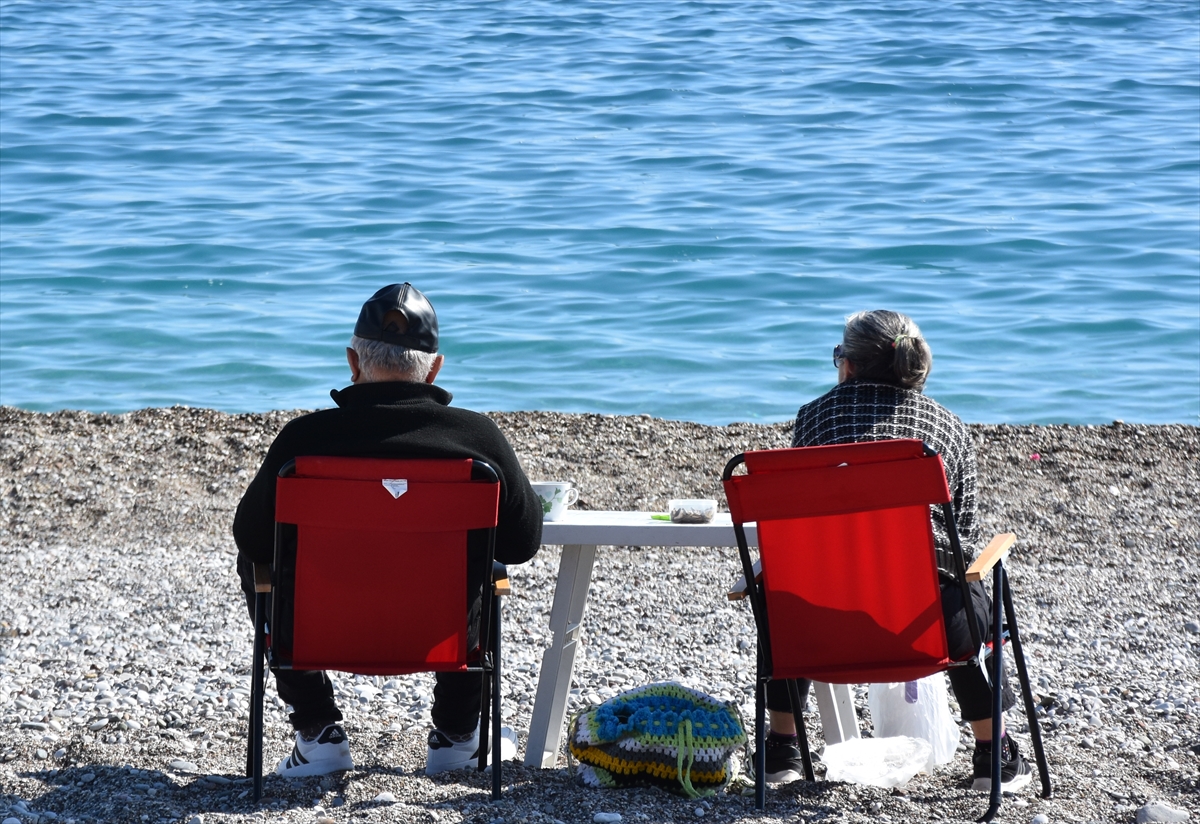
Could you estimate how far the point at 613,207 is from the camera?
15.7 metres

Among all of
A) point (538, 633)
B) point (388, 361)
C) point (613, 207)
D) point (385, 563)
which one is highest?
point (388, 361)

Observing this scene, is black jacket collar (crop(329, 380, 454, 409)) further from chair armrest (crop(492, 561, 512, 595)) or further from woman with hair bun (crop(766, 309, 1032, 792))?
woman with hair bun (crop(766, 309, 1032, 792))

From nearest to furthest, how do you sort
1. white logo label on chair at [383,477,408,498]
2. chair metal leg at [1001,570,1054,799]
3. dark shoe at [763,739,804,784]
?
white logo label on chair at [383,477,408,498], chair metal leg at [1001,570,1054,799], dark shoe at [763,739,804,784]

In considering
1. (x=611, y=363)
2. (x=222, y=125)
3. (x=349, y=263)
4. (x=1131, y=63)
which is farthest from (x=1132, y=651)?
(x=1131, y=63)

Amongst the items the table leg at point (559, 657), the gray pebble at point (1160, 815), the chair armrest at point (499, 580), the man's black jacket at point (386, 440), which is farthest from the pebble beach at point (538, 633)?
the man's black jacket at point (386, 440)

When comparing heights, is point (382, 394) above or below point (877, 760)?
above

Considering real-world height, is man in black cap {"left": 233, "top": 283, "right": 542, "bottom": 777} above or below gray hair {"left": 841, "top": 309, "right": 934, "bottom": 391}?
below

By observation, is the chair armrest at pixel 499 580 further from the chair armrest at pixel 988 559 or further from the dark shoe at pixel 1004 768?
the dark shoe at pixel 1004 768

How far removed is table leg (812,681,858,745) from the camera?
4.02 metres

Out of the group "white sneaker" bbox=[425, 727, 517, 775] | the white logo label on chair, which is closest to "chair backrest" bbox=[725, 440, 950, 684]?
the white logo label on chair

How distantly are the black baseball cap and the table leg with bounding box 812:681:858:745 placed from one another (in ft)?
4.98

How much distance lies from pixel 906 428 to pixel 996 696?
28.6 inches

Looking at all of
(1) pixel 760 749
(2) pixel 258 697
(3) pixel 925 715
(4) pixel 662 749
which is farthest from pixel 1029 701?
(2) pixel 258 697

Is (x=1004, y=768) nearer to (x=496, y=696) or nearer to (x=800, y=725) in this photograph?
(x=800, y=725)
